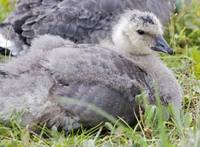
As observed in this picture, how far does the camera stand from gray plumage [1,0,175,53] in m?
5.29

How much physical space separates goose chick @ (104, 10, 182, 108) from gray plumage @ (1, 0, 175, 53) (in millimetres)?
658

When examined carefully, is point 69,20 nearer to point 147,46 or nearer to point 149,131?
point 147,46

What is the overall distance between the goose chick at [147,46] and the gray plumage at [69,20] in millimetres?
658

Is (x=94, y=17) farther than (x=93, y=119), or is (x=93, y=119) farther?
(x=94, y=17)

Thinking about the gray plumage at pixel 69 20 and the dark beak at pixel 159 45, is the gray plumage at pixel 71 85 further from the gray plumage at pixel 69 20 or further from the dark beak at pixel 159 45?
the gray plumage at pixel 69 20

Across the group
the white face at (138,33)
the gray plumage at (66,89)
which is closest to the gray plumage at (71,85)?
the gray plumage at (66,89)

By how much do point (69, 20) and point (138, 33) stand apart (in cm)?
102

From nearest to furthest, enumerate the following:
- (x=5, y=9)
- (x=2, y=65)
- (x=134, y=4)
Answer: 1. (x=2, y=65)
2. (x=134, y=4)
3. (x=5, y=9)

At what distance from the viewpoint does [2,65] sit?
4254 mm

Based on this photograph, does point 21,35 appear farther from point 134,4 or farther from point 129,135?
point 129,135

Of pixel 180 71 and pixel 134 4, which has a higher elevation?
pixel 134 4

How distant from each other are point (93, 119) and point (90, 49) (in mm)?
426

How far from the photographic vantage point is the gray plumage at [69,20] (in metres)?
5.29

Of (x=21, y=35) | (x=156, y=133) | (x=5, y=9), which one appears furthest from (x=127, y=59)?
(x=5, y=9)
